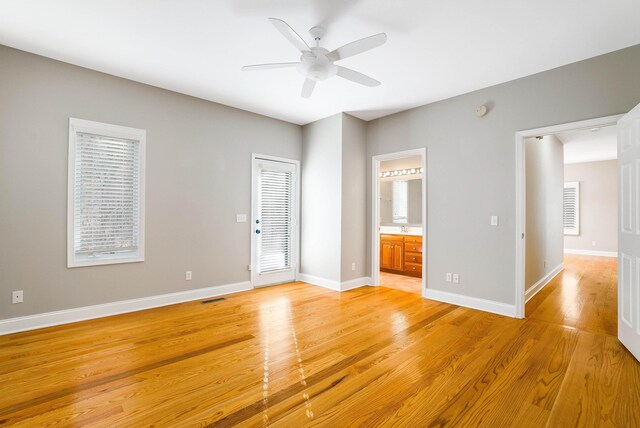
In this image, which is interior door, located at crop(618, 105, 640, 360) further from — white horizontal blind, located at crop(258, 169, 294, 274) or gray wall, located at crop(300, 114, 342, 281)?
white horizontal blind, located at crop(258, 169, 294, 274)

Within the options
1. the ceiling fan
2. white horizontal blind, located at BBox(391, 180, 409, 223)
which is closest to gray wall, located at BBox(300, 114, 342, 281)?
the ceiling fan

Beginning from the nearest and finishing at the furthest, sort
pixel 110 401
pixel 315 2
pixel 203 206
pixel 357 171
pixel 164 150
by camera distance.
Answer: pixel 110 401
pixel 315 2
pixel 164 150
pixel 203 206
pixel 357 171

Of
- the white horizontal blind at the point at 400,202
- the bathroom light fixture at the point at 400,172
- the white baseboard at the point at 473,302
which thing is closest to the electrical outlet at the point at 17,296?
the white baseboard at the point at 473,302

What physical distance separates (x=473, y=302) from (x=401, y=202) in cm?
315

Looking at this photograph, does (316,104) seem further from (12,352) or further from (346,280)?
(12,352)

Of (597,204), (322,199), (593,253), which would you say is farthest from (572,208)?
(322,199)

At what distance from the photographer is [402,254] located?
239 inches

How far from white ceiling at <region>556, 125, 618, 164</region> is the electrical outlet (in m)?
7.39

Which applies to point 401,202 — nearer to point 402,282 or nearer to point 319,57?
point 402,282

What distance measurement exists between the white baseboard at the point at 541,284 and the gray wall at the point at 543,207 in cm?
6

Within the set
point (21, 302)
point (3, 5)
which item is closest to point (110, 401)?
point (21, 302)

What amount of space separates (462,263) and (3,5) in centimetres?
526

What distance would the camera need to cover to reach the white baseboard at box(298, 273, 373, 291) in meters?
4.84

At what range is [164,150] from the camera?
13.1 ft
